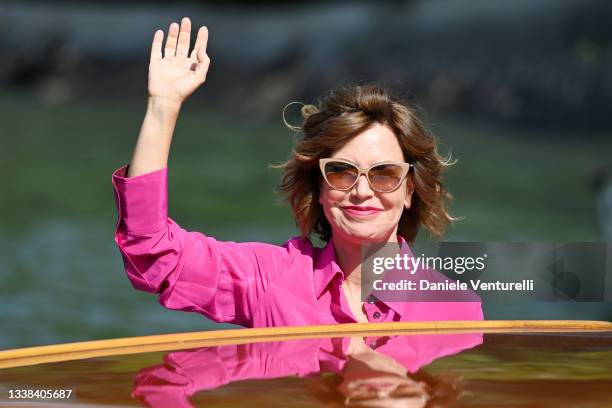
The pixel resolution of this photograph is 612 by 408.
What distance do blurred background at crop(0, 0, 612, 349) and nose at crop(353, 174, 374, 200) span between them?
21.3 feet

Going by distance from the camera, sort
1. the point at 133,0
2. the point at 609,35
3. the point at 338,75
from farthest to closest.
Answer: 1. the point at 133,0
2. the point at 338,75
3. the point at 609,35

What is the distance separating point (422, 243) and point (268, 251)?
341mm

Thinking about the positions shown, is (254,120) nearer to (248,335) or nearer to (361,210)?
(361,210)

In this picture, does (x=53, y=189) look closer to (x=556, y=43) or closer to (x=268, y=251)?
(x=556, y=43)

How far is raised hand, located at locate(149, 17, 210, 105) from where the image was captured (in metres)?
2.73

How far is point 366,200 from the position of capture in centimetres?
278

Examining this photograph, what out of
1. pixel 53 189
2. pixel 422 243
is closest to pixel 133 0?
pixel 53 189

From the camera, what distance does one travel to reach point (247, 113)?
2227cm

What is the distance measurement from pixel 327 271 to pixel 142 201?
42 centimetres

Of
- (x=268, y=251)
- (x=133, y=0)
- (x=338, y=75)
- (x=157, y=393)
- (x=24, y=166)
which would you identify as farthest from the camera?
(x=133, y=0)

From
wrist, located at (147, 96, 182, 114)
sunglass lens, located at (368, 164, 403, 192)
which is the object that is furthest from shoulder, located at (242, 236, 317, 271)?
wrist, located at (147, 96, 182, 114)

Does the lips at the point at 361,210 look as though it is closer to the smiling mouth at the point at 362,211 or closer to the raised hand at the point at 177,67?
the smiling mouth at the point at 362,211

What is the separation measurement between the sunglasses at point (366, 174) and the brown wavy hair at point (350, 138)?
2.2 inches

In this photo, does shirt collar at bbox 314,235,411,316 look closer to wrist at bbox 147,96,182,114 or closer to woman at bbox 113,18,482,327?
woman at bbox 113,18,482,327
